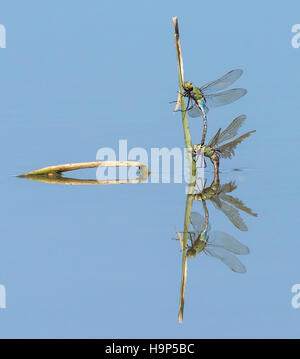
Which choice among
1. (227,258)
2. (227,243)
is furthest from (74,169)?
(227,258)

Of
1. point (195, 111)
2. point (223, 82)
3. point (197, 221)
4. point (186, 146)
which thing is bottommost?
point (197, 221)

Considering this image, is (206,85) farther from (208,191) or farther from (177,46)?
(208,191)

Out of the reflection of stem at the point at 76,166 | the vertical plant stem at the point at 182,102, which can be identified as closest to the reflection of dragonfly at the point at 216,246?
the vertical plant stem at the point at 182,102

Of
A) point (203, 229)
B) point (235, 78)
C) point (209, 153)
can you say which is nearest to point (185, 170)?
point (209, 153)

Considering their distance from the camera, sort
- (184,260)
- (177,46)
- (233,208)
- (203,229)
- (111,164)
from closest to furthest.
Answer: (184,260) < (203,229) < (233,208) < (177,46) < (111,164)

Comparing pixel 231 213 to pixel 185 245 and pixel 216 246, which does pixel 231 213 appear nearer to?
pixel 216 246

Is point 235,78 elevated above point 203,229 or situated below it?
above

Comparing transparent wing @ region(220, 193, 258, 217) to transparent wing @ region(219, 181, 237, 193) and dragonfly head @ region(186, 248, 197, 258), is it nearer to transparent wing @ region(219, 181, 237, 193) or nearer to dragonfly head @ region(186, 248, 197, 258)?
transparent wing @ region(219, 181, 237, 193)
